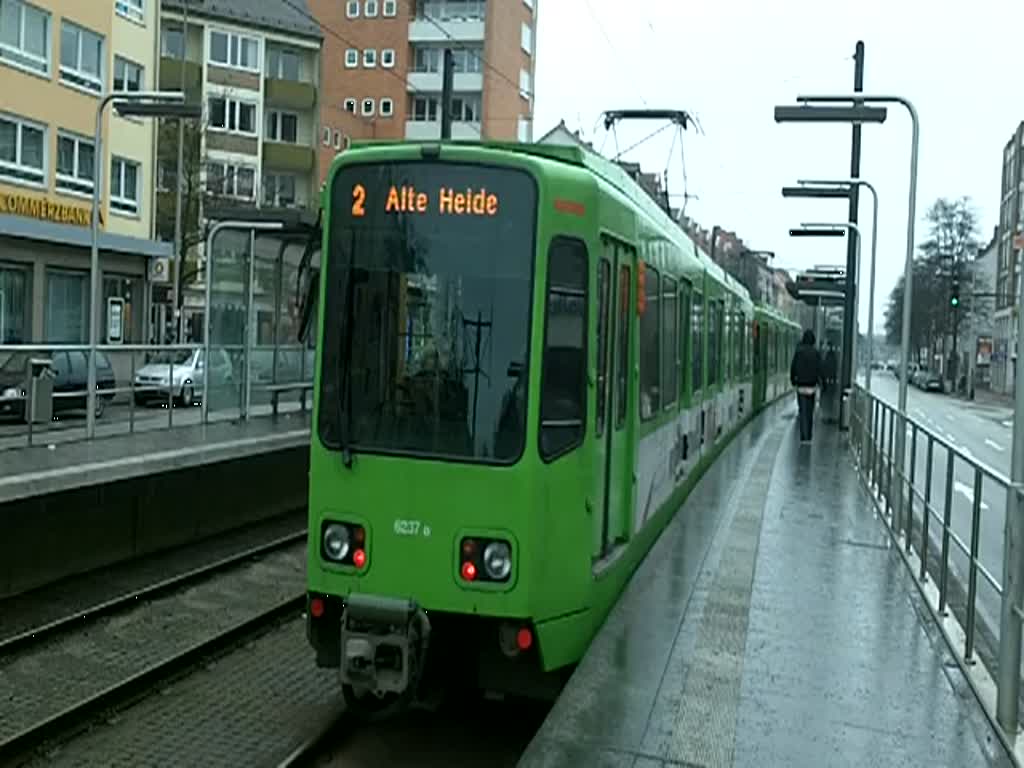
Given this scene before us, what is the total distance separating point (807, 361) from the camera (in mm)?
21203

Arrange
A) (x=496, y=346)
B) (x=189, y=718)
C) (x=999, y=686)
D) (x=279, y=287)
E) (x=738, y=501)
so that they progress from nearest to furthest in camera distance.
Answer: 1. (x=999, y=686)
2. (x=496, y=346)
3. (x=189, y=718)
4. (x=738, y=501)
5. (x=279, y=287)

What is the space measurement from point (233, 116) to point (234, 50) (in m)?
3.10

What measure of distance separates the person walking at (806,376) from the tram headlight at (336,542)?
15.4m

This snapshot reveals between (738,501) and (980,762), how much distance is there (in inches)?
318

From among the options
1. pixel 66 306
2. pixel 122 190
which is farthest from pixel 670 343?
pixel 122 190

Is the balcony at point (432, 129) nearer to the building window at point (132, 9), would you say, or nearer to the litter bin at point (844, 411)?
the building window at point (132, 9)

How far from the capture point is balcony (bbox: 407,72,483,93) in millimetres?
69750

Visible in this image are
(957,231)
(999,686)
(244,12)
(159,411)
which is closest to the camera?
(999,686)

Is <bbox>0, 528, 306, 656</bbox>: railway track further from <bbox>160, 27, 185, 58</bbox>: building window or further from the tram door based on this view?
<bbox>160, 27, 185, 58</bbox>: building window

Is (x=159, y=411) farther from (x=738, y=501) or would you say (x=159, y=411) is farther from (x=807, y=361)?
(x=807, y=361)

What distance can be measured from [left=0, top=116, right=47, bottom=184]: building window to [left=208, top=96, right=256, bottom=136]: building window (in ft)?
82.6

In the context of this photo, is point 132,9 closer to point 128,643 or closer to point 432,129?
point 432,129

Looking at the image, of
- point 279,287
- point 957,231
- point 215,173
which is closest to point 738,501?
point 279,287

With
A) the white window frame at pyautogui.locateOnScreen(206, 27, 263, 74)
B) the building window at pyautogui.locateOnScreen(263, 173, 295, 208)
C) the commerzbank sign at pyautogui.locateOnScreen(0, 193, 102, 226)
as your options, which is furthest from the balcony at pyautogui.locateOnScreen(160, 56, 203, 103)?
the commerzbank sign at pyautogui.locateOnScreen(0, 193, 102, 226)
